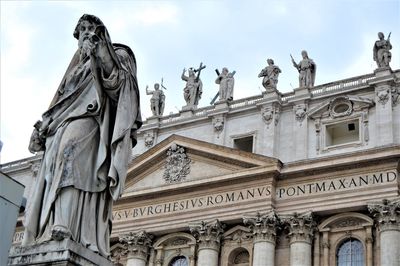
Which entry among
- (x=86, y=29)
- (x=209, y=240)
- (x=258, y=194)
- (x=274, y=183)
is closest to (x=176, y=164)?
(x=209, y=240)

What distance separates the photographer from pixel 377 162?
80.7 feet

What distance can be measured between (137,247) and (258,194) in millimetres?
5687

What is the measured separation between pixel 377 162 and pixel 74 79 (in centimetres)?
2024

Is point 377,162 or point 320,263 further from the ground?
point 377,162

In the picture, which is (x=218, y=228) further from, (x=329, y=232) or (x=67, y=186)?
(x=67, y=186)

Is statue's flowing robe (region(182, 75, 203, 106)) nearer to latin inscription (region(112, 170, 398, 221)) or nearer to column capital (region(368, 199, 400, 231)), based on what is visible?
latin inscription (region(112, 170, 398, 221))

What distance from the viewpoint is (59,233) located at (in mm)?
4762

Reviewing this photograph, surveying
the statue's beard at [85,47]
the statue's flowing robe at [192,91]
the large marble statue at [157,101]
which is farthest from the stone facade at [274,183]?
the statue's beard at [85,47]

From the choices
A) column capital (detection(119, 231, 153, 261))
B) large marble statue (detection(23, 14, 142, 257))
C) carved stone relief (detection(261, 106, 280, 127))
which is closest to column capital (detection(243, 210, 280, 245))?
carved stone relief (detection(261, 106, 280, 127))

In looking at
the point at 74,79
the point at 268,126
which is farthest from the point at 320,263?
the point at 74,79

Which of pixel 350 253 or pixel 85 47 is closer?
pixel 85 47

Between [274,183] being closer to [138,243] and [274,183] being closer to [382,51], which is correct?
[138,243]

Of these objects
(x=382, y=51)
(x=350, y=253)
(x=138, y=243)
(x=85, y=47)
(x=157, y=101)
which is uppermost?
(x=382, y=51)

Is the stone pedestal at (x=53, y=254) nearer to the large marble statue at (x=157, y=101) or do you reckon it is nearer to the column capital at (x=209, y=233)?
the column capital at (x=209, y=233)
